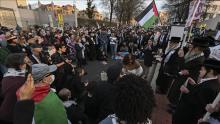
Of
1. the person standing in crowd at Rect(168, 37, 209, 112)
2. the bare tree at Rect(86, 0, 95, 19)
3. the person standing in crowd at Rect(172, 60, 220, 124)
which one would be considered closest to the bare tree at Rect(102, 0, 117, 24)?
the bare tree at Rect(86, 0, 95, 19)

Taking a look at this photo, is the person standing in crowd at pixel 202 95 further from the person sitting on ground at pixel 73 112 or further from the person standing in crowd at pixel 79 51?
the person standing in crowd at pixel 79 51

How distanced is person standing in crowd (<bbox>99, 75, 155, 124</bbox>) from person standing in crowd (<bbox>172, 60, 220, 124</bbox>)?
1177 mm

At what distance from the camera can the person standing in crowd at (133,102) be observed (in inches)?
58.4

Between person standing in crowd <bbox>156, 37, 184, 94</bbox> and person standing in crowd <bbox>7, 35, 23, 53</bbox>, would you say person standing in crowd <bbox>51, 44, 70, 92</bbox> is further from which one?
person standing in crowd <bbox>156, 37, 184, 94</bbox>

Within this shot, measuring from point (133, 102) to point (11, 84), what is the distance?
1766 mm

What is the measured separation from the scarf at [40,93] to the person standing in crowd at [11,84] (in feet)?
1.49

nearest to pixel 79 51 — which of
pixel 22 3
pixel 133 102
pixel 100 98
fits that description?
pixel 100 98

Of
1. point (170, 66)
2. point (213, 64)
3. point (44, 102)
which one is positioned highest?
point (213, 64)

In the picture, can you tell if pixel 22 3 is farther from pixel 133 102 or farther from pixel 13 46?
pixel 133 102

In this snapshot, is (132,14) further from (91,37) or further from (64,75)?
(64,75)

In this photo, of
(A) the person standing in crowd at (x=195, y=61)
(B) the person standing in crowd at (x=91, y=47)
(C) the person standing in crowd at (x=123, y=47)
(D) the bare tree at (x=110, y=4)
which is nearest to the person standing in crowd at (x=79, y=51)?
(B) the person standing in crowd at (x=91, y=47)

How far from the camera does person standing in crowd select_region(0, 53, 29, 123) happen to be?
225 centimetres

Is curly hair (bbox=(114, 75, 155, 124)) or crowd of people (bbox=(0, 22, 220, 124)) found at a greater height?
curly hair (bbox=(114, 75, 155, 124))

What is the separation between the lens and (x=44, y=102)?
2.04 meters
